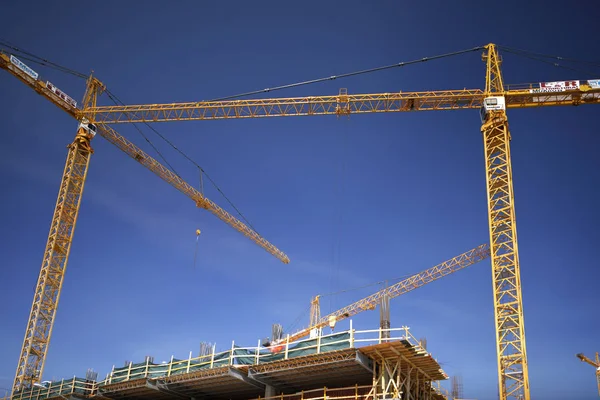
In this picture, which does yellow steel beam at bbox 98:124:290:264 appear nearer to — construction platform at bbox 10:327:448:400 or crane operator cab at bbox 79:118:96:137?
crane operator cab at bbox 79:118:96:137

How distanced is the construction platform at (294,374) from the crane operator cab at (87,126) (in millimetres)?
38156

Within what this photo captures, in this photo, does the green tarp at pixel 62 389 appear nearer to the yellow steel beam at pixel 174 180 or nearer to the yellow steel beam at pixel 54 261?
the yellow steel beam at pixel 54 261

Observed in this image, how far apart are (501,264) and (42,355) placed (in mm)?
51008

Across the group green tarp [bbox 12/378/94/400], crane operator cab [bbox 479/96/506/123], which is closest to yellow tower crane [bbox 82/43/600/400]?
crane operator cab [bbox 479/96/506/123]

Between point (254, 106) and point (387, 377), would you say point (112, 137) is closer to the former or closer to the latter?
point (254, 106)

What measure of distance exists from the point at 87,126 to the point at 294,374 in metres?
52.7

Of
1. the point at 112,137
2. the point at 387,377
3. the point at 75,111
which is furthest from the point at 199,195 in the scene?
the point at 387,377

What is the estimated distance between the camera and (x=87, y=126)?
7950 cm

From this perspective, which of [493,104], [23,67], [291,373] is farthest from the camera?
[23,67]

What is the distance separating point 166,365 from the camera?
147ft

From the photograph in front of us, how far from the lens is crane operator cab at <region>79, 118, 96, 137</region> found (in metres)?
79.3

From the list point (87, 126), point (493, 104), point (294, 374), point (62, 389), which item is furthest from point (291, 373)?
point (87, 126)

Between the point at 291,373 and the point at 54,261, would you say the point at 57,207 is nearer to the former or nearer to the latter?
the point at 54,261

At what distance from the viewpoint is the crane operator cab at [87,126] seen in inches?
3123
